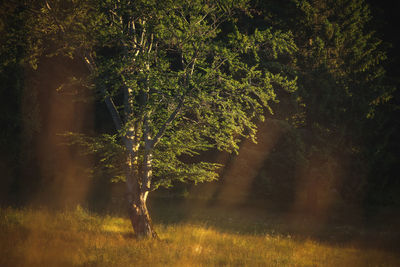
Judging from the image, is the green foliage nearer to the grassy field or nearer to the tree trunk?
the tree trunk

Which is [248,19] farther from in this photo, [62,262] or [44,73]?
[62,262]

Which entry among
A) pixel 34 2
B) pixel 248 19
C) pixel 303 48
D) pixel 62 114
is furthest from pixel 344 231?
pixel 62 114

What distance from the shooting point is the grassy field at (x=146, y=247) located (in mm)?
7254

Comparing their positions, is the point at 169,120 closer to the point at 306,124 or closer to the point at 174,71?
the point at 174,71

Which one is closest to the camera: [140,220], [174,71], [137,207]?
[174,71]

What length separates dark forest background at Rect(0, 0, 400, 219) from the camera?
658 inches

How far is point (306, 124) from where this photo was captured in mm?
17797

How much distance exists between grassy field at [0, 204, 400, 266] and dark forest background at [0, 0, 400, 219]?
5081 mm

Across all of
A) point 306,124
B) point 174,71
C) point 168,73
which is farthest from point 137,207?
point 306,124

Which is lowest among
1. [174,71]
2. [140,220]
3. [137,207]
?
[140,220]

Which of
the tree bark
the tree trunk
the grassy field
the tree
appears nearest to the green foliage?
the tree

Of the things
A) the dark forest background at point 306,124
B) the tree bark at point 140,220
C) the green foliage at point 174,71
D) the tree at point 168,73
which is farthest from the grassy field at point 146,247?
the dark forest background at point 306,124

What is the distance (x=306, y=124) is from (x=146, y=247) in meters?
12.7

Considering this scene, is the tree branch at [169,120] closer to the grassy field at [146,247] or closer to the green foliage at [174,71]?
the green foliage at [174,71]
